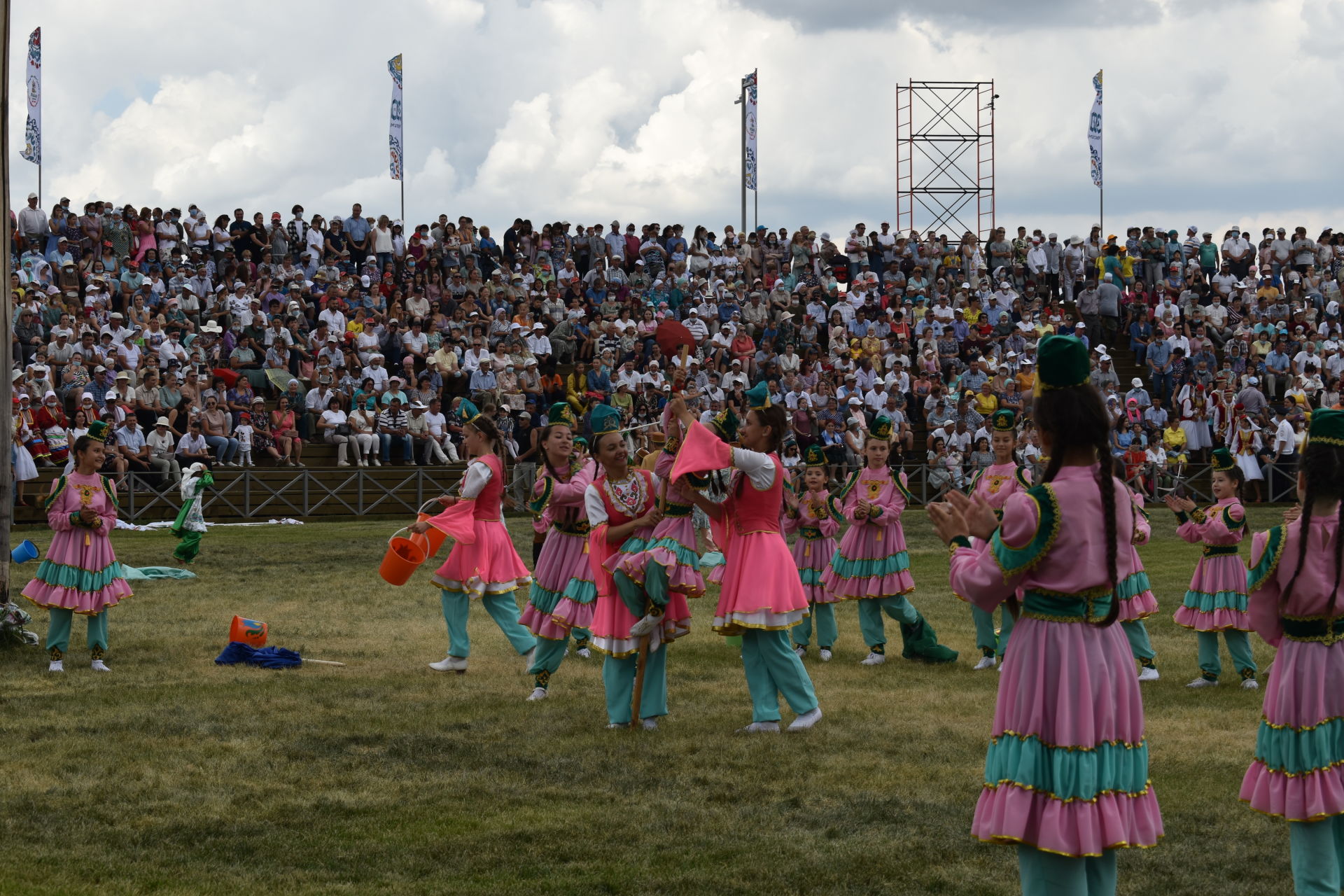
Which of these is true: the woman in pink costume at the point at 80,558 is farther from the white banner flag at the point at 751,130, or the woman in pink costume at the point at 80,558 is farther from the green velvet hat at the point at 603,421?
the white banner flag at the point at 751,130

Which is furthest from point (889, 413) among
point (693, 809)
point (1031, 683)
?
point (1031, 683)

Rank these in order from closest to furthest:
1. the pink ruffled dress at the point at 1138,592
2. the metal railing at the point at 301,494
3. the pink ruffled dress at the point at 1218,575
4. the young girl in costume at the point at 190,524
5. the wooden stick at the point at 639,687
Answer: the wooden stick at the point at 639,687
the pink ruffled dress at the point at 1138,592
the pink ruffled dress at the point at 1218,575
the young girl in costume at the point at 190,524
the metal railing at the point at 301,494

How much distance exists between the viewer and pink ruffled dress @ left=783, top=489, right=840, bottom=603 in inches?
510

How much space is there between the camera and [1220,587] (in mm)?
11062

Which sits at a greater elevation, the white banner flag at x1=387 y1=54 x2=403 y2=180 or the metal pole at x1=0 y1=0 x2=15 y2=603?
the white banner flag at x1=387 y1=54 x2=403 y2=180

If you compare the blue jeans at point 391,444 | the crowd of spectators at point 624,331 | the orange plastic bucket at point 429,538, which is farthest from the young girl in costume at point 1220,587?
the blue jeans at point 391,444

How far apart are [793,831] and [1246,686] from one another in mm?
5497

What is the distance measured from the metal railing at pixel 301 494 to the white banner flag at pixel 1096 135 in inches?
857

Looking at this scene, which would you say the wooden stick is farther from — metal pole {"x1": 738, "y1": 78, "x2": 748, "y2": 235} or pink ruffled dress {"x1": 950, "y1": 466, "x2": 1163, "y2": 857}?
metal pole {"x1": 738, "y1": 78, "x2": 748, "y2": 235}

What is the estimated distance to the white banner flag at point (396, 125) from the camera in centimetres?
3462

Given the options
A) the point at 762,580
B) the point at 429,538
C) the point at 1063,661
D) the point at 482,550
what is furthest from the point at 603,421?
the point at 1063,661

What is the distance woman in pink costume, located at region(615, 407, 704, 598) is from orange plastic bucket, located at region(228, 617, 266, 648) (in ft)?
15.0

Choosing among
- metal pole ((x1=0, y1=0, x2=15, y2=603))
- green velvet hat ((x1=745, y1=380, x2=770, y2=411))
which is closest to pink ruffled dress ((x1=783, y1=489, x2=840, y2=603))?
green velvet hat ((x1=745, y1=380, x2=770, y2=411))

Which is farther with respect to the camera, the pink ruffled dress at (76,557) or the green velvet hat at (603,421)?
the pink ruffled dress at (76,557)
